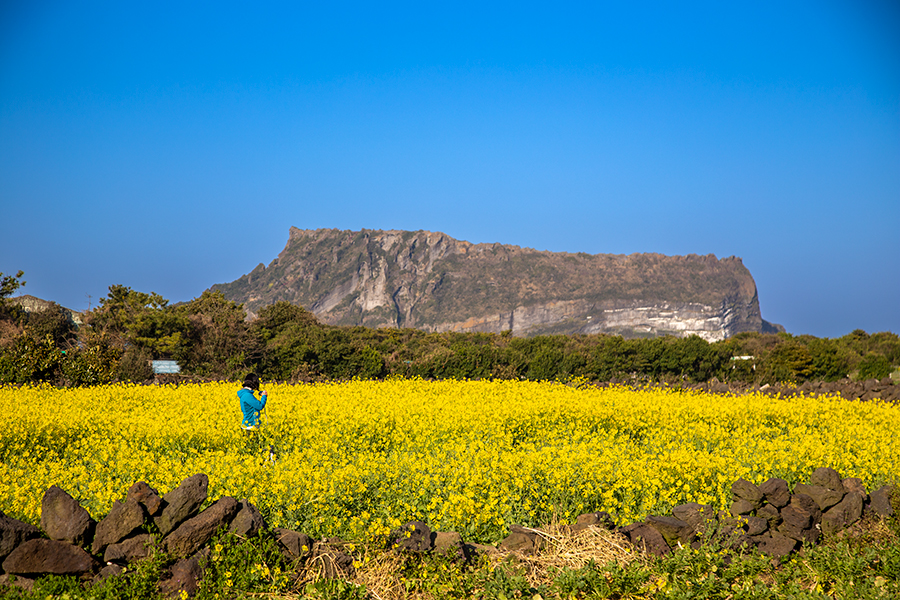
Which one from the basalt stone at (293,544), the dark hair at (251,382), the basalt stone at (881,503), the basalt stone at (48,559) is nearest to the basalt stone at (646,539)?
the basalt stone at (881,503)

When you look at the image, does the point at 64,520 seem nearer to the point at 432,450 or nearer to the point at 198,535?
the point at 198,535

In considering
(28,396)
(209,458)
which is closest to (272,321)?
(28,396)

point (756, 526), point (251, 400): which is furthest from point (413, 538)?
point (251, 400)

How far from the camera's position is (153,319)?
29.9 m

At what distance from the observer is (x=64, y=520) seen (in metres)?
5.02

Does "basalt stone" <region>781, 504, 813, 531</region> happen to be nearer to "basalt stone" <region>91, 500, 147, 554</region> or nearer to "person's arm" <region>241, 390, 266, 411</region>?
"basalt stone" <region>91, 500, 147, 554</region>

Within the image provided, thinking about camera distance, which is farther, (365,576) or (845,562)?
(845,562)

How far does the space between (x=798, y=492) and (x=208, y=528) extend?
5.91m

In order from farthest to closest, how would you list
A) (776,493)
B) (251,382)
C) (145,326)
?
(145,326) → (251,382) → (776,493)

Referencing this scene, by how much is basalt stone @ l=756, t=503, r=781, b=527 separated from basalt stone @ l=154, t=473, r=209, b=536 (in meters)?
5.30

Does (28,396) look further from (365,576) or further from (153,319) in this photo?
(153,319)

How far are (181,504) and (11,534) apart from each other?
3.76 ft

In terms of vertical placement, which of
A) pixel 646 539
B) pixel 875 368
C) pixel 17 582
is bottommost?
pixel 17 582

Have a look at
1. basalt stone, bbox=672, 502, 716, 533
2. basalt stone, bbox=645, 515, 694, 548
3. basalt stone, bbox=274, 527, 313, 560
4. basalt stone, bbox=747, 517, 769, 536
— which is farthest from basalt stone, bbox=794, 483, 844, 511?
basalt stone, bbox=274, 527, 313, 560
